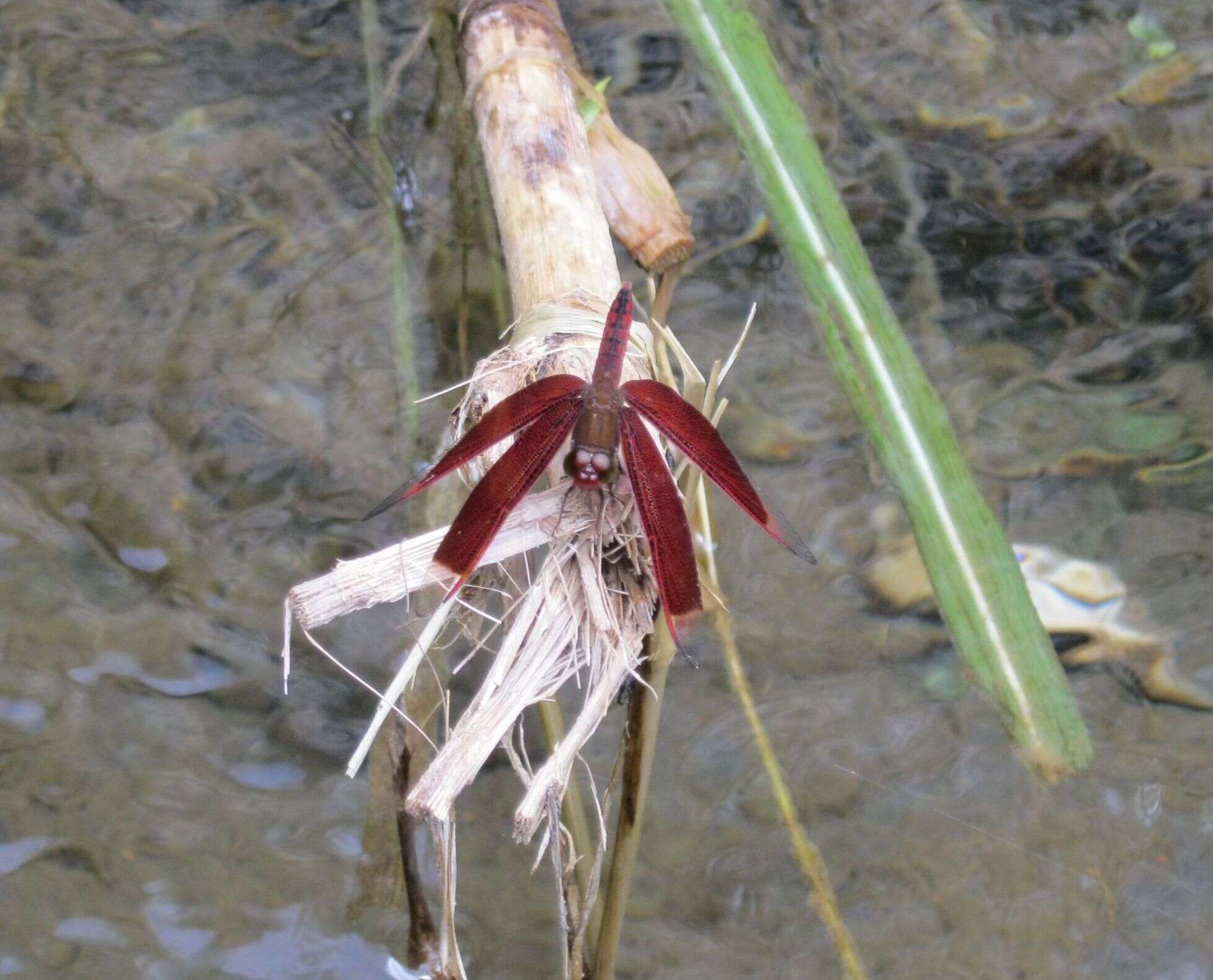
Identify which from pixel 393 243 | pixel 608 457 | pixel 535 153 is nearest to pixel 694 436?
pixel 608 457

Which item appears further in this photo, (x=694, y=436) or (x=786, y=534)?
(x=786, y=534)

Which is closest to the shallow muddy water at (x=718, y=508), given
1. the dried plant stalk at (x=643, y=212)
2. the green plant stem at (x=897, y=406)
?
the green plant stem at (x=897, y=406)

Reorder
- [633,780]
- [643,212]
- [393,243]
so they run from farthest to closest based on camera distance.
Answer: [393,243] < [643,212] < [633,780]

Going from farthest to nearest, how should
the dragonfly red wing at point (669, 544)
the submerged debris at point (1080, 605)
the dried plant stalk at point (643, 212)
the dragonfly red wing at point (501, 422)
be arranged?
the submerged debris at point (1080, 605) → the dried plant stalk at point (643, 212) → the dragonfly red wing at point (501, 422) → the dragonfly red wing at point (669, 544)

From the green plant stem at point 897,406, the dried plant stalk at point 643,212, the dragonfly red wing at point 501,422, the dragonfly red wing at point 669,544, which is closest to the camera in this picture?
the dragonfly red wing at point 669,544

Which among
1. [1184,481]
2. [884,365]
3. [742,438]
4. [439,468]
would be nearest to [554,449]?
[439,468]

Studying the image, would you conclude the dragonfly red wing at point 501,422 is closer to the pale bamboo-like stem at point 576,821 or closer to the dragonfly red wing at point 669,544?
the dragonfly red wing at point 669,544

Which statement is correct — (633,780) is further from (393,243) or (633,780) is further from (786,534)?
(393,243)
